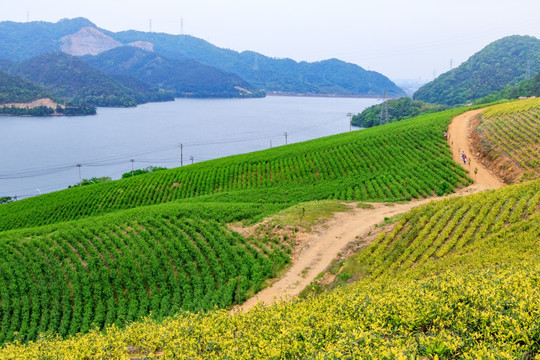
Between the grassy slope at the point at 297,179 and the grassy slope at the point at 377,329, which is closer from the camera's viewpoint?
the grassy slope at the point at 377,329

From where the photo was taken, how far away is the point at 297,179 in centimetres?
4622

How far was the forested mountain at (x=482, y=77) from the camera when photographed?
16898cm

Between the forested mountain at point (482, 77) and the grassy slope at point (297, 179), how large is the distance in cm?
13304

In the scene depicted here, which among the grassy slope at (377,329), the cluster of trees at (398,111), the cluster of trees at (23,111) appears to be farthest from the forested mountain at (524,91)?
→ the cluster of trees at (23,111)

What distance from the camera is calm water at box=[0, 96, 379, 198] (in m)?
93.5

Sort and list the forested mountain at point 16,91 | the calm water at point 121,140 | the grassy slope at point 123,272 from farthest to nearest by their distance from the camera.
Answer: the forested mountain at point 16,91 → the calm water at point 121,140 → the grassy slope at point 123,272

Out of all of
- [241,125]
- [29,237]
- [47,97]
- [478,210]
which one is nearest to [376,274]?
[478,210]

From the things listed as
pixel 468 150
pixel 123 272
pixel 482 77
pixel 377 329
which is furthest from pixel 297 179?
pixel 482 77

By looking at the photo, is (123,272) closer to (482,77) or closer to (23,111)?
(23,111)

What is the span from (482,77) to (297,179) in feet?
569

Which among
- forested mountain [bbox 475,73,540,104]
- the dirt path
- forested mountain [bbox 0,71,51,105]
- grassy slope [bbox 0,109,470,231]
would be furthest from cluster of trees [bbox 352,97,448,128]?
forested mountain [bbox 0,71,51,105]

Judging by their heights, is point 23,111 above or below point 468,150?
above

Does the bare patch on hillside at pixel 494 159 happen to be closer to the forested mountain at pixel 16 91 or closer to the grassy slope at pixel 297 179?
the grassy slope at pixel 297 179

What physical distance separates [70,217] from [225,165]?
20374 mm
